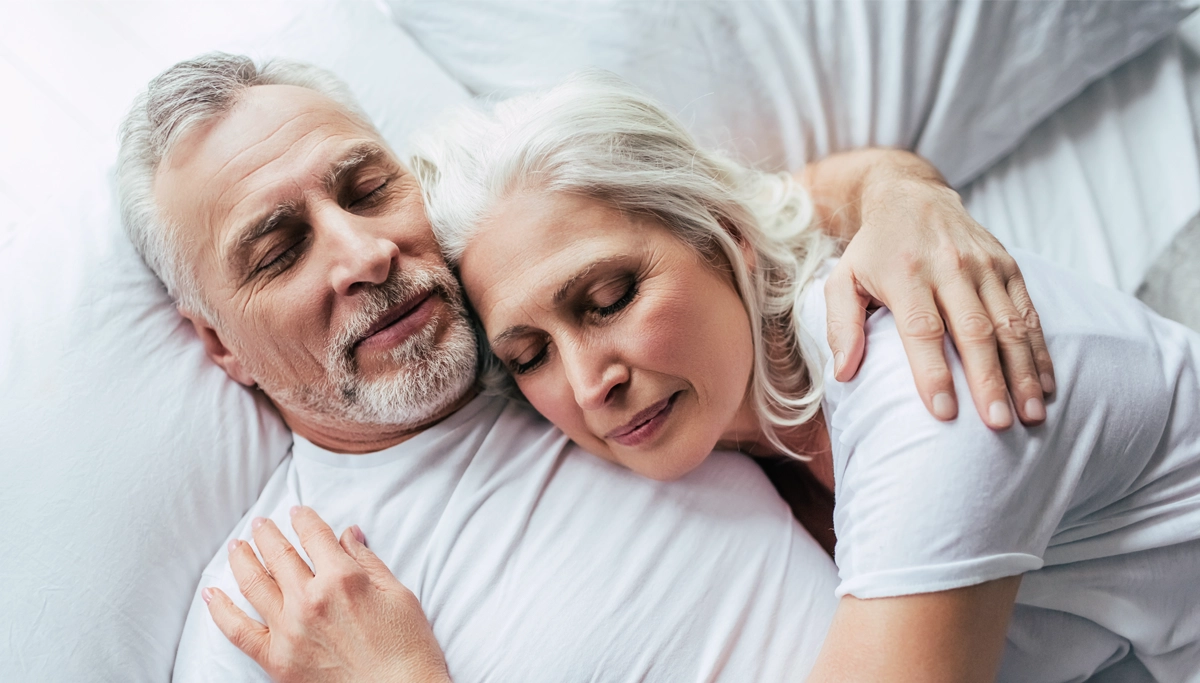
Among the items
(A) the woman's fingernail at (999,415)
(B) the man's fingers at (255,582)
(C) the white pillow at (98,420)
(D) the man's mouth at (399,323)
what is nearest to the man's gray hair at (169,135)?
(C) the white pillow at (98,420)

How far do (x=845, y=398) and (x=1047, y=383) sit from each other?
0.29 meters

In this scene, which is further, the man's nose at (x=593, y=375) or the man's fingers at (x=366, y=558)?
the man's fingers at (x=366, y=558)

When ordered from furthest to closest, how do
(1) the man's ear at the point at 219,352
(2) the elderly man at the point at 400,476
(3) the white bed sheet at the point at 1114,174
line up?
1. (3) the white bed sheet at the point at 1114,174
2. (1) the man's ear at the point at 219,352
3. (2) the elderly man at the point at 400,476

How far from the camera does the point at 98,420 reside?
59.9 inches

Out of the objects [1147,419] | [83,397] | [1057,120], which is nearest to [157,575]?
[83,397]

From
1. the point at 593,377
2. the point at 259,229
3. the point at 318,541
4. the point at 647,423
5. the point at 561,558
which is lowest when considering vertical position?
the point at 561,558

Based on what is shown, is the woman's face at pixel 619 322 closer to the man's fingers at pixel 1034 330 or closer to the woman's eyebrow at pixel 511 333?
the woman's eyebrow at pixel 511 333

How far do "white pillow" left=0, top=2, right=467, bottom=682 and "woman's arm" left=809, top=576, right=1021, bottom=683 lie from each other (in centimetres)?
129

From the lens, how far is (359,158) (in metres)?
1.53

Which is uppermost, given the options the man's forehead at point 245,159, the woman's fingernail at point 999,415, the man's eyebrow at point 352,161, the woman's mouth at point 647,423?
the man's forehead at point 245,159

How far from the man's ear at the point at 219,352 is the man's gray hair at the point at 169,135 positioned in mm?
48

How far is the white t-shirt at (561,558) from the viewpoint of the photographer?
53.0 inches

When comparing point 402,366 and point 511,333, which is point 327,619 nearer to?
point 402,366

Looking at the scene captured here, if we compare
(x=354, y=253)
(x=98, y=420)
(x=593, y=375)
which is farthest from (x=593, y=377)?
(x=98, y=420)
